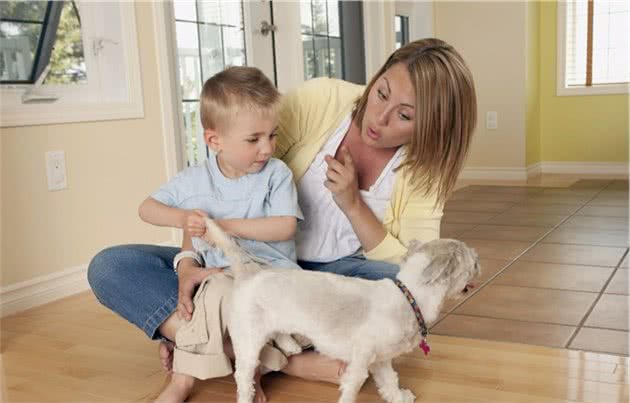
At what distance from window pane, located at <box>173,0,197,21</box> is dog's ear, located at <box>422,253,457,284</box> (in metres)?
2.10

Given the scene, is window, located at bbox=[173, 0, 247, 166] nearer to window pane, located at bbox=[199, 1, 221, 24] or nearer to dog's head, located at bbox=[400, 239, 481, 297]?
window pane, located at bbox=[199, 1, 221, 24]

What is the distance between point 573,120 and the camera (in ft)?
16.0

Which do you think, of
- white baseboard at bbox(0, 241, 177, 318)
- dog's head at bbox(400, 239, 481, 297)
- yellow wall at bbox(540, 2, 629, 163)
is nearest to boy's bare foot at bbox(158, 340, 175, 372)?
dog's head at bbox(400, 239, 481, 297)

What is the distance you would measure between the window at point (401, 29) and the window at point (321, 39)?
31.7 inches

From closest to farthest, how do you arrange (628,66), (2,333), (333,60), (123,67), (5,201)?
1. (2,333)
2. (5,201)
3. (123,67)
4. (333,60)
5. (628,66)

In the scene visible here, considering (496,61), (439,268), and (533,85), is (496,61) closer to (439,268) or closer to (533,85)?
(533,85)

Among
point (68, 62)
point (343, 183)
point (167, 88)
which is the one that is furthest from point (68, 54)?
point (343, 183)

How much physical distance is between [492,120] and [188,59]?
2537 mm

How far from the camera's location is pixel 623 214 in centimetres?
344

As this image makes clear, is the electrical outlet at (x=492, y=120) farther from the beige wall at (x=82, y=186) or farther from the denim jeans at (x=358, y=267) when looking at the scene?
the denim jeans at (x=358, y=267)

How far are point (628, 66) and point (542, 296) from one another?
10.4ft

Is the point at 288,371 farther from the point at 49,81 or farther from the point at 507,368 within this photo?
the point at 49,81

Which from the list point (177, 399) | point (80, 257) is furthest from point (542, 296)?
point (80, 257)

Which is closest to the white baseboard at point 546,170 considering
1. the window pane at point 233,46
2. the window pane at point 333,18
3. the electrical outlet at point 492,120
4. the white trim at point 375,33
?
the electrical outlet at point 492,120
